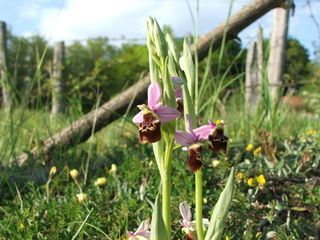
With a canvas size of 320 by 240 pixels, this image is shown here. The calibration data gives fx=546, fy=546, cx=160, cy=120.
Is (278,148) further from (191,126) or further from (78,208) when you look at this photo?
(191,126)

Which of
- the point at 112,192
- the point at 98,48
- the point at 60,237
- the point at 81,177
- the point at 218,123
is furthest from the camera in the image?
the point at 98,48

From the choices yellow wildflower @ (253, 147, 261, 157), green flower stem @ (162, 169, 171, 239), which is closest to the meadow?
yellow wildflower @ (253, 147, 261, 157)

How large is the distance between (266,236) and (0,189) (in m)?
1.22

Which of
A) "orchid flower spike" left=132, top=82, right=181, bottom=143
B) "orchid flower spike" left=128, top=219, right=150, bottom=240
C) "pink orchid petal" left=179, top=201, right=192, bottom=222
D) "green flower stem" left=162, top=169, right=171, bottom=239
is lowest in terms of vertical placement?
"orchid flower spike" left=128, top=219, right=150, bottom=240

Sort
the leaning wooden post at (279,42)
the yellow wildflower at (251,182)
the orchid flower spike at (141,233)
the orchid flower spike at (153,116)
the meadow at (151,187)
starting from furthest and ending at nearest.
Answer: the leaning wooden post at (279,42) → the yellow wildflower at (251,182) → the meadow at (151,187) → the orchid flower spike at (141,233) → the orchid flower spike at (153,116)

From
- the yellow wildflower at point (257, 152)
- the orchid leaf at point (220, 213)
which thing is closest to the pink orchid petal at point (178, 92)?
the orchid leaf at point (220, 213)

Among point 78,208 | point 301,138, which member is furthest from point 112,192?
point 301,138

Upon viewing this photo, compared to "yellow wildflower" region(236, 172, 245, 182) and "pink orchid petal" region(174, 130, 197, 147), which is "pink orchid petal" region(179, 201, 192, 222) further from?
"yellow wildflower" region(236, 172, 245, 182)

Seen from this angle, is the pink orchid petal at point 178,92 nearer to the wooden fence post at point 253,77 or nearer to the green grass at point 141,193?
the green grass at point 141,193

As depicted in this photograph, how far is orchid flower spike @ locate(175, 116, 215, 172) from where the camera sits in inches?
46.7

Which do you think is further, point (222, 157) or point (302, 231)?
point (222, 157)

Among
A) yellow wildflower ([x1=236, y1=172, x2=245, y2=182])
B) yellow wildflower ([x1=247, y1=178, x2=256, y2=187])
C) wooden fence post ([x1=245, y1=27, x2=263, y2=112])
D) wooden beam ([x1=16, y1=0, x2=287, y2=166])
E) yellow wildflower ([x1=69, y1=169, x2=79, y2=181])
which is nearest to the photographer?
yellow wildflower ([x1=247, y1=178, x2=256, y2=187])

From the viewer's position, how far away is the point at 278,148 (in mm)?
2875

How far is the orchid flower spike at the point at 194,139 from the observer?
1187 mm
